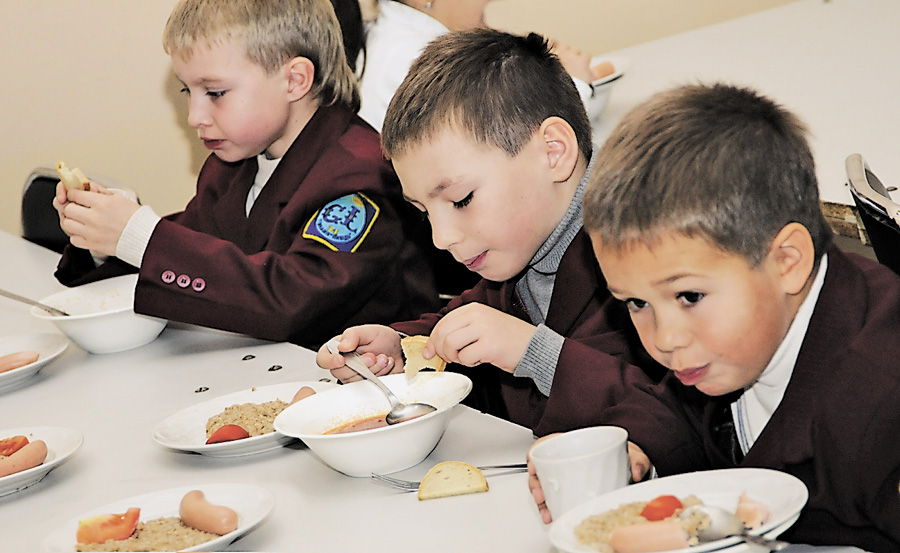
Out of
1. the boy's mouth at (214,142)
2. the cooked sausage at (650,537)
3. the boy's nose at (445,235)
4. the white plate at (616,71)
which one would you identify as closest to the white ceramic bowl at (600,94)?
the white plate at (616,71)

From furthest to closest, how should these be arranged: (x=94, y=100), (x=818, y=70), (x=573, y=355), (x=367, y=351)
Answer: (x=94, y=100), (x=818, y=70), (x=367, y=351), (x=573, y=355)

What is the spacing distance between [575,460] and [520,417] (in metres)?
0.63

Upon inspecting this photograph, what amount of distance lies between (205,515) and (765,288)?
60 centimetres

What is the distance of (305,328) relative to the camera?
166cm

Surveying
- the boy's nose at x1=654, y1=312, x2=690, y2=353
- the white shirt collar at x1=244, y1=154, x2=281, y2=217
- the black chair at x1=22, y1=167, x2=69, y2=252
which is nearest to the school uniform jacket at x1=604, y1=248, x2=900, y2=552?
the boy's nose at x1=654, y1=312, x2=690, y2=353

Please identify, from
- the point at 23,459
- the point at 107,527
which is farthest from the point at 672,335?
the point at 23,459

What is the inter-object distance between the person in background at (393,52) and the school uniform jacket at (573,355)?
0.95m

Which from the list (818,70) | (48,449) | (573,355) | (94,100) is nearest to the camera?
(573,355)

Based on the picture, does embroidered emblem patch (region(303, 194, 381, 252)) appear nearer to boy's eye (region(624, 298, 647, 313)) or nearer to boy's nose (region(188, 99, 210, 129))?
boy's nose (region(188, 99, 210, 129))

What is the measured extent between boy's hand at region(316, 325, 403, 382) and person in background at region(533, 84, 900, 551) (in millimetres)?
494

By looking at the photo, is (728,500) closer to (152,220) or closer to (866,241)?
(866,241)

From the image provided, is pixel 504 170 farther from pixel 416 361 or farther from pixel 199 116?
pixel 199 116

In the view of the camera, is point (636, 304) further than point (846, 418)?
Yes

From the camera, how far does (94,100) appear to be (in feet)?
10.9
